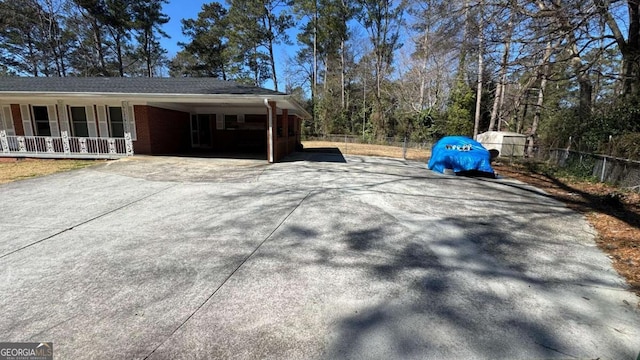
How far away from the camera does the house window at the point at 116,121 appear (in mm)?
11469

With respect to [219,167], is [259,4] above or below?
above

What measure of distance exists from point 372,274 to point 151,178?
6967mm

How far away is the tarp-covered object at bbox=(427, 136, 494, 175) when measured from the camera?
31.8ft

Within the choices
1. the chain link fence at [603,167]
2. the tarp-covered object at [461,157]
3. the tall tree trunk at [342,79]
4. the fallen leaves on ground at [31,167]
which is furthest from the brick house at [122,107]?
the tall tree trunk at [342,79]

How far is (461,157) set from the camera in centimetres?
983

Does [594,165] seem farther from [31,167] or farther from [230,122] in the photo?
[31,167]

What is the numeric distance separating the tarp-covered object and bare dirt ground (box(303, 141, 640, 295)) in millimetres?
1468

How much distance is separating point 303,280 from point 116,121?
12.4 meters

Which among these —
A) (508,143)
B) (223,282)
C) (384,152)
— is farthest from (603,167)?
(384,152)

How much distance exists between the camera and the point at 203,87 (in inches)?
467

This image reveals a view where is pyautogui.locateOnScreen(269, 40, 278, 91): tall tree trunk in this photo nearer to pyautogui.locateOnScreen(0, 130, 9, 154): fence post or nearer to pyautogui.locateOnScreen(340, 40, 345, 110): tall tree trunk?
pyautogui.locateOnScreen(340, 40, 345, 110): tall tree trunk

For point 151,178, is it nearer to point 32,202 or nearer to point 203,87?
point 32,202

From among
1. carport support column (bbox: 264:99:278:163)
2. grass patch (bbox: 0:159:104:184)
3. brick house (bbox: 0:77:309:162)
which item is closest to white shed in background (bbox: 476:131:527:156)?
brick house (bbox: 0:77:309:162)

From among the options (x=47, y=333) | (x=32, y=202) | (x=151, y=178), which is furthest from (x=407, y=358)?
(x=151, y=178)
